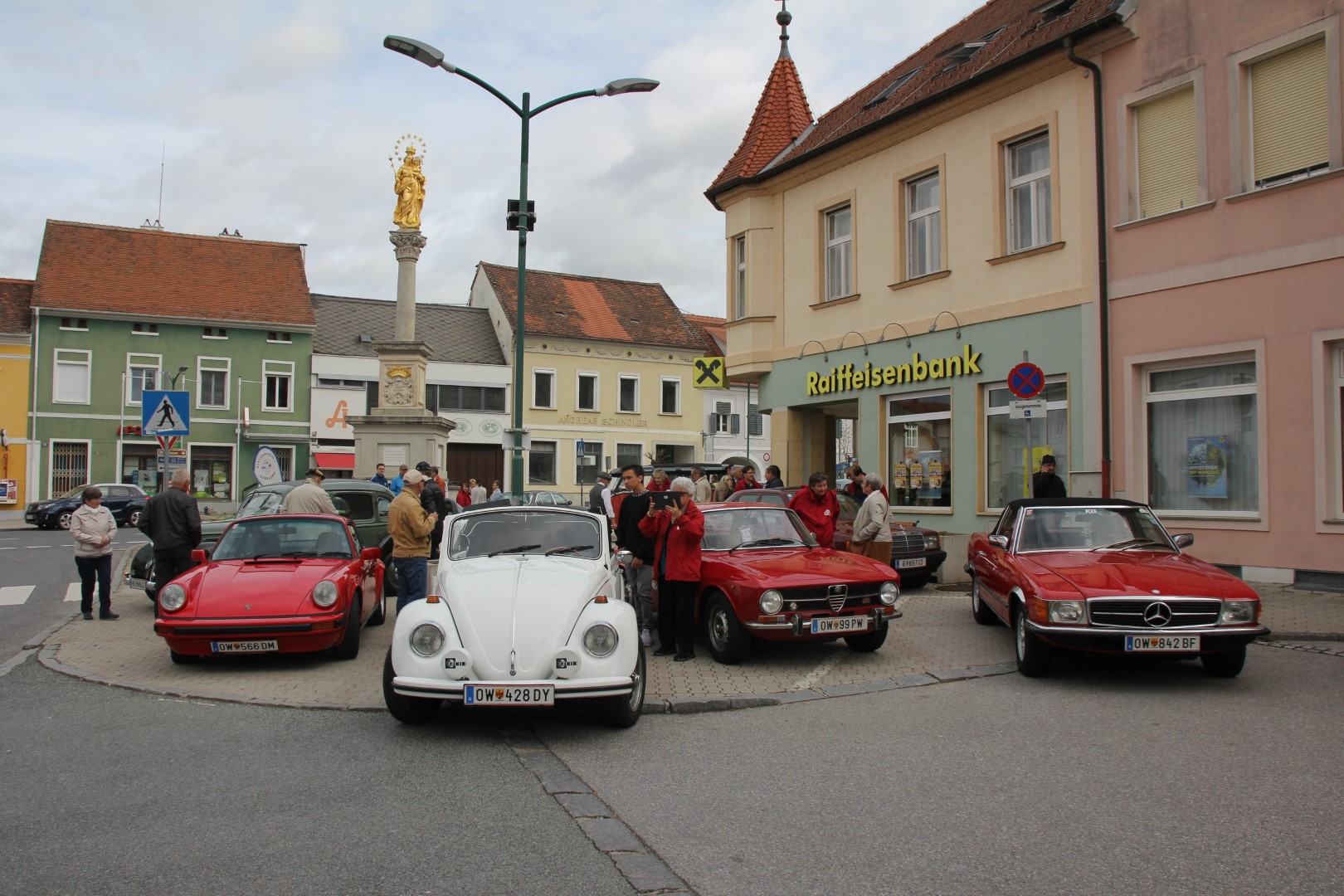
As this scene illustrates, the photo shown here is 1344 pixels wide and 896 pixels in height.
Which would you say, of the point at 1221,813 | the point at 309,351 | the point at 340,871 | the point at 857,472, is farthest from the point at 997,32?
the point at 309,351

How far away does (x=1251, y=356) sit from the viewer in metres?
13.3

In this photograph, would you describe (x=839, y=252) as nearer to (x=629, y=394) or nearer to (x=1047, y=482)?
(x=1047, y=482)

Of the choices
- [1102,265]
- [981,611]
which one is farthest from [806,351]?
[981,611]

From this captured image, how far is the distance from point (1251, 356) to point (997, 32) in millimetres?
8291

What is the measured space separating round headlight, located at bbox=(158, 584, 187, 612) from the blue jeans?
6.23 ft


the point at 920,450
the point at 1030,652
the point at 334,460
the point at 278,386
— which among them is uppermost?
the point at 278,386

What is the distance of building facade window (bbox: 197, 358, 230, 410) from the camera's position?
45.5 m

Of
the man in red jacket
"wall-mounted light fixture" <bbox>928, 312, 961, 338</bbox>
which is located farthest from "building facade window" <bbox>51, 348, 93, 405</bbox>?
the man in red jacket

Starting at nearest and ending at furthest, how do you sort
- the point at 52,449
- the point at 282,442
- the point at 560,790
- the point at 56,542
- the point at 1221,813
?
1. the point at 1221,813
2. the point at 560,790
3. the point at 56,542
4. the point at 52,449
5. the point at 282,442

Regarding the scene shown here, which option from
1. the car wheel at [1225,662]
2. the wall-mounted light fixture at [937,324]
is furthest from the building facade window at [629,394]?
the car wheel at [1225,662]

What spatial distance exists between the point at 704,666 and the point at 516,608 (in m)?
2.81

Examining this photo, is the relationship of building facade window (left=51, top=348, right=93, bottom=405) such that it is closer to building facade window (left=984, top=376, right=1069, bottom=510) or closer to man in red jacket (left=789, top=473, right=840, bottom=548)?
building facade window (left=984, top=376, right=1069, bottom=510)

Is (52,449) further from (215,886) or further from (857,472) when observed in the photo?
(215,886)

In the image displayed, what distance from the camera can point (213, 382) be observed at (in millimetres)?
45812
